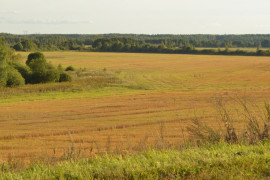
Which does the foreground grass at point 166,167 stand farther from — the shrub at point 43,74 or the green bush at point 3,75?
the shrub at point 43,74

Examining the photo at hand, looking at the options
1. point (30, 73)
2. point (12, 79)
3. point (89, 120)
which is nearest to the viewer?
point (89, 120)

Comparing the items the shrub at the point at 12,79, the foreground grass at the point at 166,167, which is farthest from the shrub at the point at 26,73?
the foreground grass at the point at 166,167

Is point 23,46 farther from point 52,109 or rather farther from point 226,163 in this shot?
point 226,163

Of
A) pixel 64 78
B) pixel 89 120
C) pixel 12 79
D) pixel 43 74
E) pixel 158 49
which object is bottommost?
pixel 89 120

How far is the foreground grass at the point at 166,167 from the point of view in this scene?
21.4ft

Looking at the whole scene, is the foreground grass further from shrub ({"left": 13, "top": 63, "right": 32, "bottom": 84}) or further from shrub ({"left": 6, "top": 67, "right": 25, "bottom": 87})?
shrub ({"left": 13, "top": 63, "right": 32, "bottom": 84})

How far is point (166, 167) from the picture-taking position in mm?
6777

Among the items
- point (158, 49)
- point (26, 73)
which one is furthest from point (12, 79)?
point (158, 49)

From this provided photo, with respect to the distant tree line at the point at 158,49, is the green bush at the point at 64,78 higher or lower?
lower

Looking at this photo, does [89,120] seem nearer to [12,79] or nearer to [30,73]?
[12,79]

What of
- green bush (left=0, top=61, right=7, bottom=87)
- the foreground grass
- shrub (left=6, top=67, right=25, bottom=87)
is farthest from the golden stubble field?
shrub (left=6, top=67, right=25, bottom=87)

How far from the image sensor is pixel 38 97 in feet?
114

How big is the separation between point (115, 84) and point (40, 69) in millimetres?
11117

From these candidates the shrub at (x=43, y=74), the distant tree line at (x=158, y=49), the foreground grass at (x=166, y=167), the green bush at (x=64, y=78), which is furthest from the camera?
the distant tree line at (x=158, y=49)
